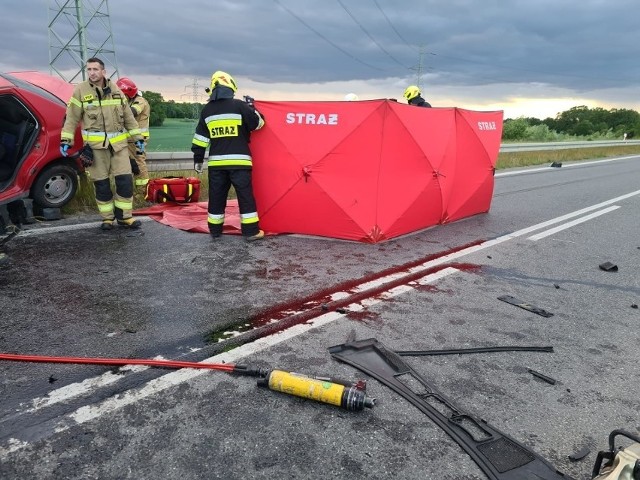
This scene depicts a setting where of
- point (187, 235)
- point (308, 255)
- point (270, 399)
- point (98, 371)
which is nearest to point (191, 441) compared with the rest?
point (270, 399)

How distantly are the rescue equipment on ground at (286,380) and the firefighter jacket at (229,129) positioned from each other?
342 cm

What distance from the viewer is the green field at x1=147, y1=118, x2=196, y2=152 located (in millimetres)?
10133

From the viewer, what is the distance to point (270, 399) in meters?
2.62

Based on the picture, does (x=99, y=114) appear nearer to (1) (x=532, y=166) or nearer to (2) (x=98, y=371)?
(2) (x=98, y=371)

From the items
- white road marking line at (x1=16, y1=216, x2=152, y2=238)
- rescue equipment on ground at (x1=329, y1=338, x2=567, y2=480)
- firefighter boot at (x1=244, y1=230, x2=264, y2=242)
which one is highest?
white road marking line at (x1=16, y1=216, x2=152, y2=238)

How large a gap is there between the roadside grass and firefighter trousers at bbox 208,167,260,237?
6.87 ft

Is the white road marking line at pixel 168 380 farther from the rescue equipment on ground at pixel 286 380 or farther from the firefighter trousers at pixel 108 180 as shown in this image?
the firefighter trousers at pixel 108 180

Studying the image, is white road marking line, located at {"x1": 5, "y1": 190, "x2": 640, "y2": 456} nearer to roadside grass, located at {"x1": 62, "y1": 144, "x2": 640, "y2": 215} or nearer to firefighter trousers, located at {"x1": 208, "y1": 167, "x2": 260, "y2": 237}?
firefighter trousers, located at {"x1": 208, "y1": 167, "x2": 260, "y2": 237}

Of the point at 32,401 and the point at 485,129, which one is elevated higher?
the point at 485,129

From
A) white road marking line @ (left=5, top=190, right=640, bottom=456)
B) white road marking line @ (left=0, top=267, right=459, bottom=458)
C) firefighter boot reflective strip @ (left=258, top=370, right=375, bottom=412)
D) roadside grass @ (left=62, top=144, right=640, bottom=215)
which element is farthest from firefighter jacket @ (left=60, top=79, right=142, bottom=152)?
firefighter boot reflective strip @ (left=258, top=370, right=375, bottom=412)

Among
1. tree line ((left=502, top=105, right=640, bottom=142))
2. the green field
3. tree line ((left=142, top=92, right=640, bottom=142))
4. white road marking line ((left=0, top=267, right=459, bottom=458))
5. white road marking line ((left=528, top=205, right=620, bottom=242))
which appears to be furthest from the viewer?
tree line ((left=502, top=105, right=640, bottom=142))

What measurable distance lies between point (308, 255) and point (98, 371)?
286cm

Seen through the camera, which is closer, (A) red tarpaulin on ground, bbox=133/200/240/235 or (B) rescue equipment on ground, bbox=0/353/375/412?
(B) rescue equipment on ground, bbox=0/353/375/412

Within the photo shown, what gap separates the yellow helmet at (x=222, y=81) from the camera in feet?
18.9
